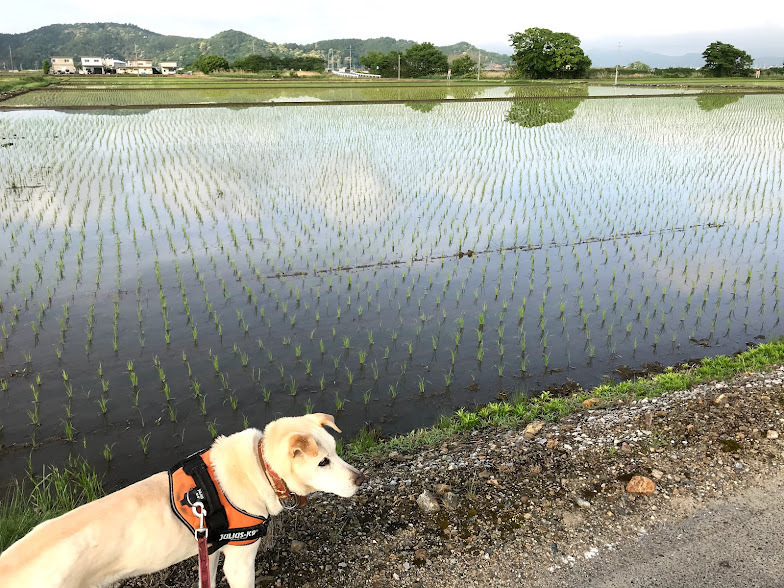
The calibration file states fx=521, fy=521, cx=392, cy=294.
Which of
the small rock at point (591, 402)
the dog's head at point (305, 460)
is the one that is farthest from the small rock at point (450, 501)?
the small rock at point (591, 402)

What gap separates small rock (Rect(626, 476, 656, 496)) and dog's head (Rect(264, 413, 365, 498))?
231 centimetres

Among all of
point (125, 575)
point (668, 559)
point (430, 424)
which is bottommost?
point (430, 424)

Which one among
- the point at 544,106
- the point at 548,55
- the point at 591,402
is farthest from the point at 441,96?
the point at 591,402

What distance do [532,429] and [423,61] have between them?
9721 cm

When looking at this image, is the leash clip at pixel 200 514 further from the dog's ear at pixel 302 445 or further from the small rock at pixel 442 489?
A: the small rock at pixel 442 489

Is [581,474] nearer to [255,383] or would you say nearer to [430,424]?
Answer: [430,424]

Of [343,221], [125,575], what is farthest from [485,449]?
[343,221]

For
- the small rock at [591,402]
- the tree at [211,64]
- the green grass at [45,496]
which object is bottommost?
the green grass at [45,496]

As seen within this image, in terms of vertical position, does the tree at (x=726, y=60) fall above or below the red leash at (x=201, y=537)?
above

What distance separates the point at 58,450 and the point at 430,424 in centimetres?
384

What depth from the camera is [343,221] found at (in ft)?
41.0

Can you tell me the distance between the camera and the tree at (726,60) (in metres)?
66.6

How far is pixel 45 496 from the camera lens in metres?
4.46

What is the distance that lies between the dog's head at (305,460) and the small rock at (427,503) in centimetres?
123
